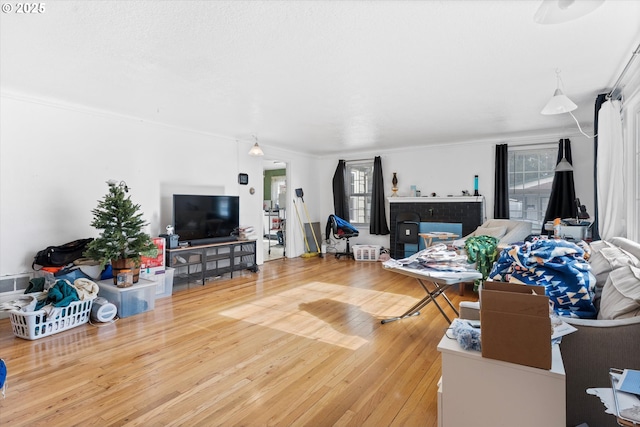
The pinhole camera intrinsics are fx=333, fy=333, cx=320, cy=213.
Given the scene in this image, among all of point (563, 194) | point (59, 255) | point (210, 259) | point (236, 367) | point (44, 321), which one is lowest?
Answer: point (236, 367)

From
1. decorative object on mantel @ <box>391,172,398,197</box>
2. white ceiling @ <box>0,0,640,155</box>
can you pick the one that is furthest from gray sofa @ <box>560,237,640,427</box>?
decorative object on mantel @ <box>391,172,398,197</box>

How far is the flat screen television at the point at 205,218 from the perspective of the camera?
4777mm

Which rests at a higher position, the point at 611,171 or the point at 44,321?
the point at 611,171

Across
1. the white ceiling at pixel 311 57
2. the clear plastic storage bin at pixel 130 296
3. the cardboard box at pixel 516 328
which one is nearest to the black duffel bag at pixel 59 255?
the clear plastic storage bin at pixel 130 296

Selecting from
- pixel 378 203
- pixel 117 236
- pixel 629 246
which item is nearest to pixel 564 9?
pixel 629 246

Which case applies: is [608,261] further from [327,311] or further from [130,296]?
[130,296]

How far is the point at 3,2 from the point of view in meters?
2.00

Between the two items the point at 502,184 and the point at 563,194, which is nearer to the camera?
the point at 563,194

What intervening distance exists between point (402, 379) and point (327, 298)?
197 cm

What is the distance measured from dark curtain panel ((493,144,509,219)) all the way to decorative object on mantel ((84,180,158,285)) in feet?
18.4

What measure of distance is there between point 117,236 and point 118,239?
38 mm

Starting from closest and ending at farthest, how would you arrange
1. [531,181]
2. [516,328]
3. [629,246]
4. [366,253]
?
[516,328]
[629,246]
[531,181]
[366,253]

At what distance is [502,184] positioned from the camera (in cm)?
601

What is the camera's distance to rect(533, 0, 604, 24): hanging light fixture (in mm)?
1562
